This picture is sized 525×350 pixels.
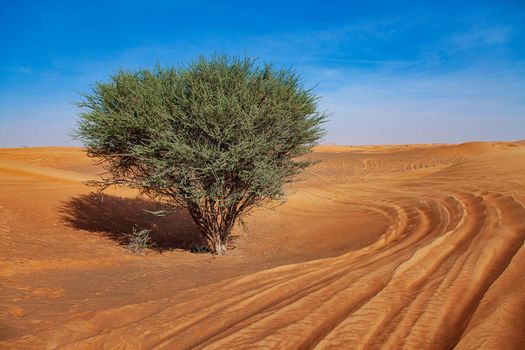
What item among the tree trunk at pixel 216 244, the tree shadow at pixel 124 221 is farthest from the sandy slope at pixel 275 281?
the tree trunk at pixel 216 244

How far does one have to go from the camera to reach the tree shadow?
36.7 feet

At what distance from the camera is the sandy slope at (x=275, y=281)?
3379 mm

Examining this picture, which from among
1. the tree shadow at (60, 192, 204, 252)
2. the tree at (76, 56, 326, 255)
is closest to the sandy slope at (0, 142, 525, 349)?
the tree shadow at (60, 192, 204, 252)

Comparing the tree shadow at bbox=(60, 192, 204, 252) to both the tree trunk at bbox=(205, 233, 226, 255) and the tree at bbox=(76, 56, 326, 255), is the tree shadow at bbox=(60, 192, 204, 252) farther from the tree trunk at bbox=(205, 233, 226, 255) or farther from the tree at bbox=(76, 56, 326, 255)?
the tree at bbox=(76, 56, 326, 255)

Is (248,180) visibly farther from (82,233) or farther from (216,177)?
(82,233)

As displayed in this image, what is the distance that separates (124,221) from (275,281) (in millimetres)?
8637

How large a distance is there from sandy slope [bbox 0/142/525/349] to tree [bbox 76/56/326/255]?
1829 millimetres

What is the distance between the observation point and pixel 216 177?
25.2 ft

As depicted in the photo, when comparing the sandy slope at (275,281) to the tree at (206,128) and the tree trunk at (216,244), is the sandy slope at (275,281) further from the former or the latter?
the tree at (206,128)

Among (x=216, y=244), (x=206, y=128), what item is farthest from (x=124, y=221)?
(x=206, y=128)

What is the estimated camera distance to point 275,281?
5.38 m

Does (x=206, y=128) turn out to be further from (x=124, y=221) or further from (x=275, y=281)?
(x=124, y=221)

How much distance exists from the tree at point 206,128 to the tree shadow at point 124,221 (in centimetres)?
304

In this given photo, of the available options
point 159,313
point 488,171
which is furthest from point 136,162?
point 488,171
